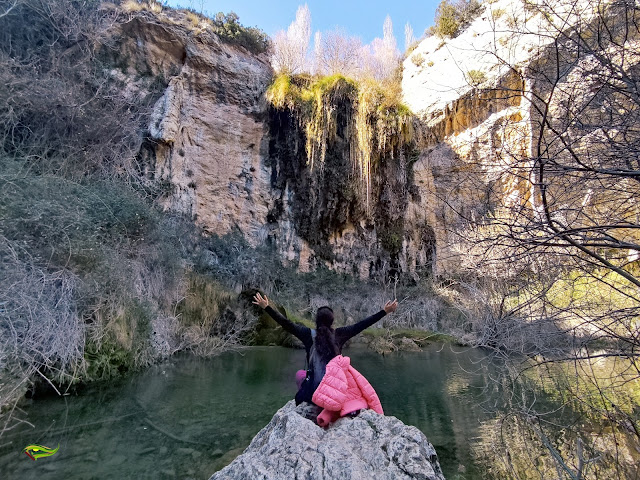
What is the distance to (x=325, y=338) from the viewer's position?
272 cm

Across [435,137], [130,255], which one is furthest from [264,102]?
[130,255]

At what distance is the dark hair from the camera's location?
266 cm

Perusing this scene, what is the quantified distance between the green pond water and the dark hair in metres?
1.40

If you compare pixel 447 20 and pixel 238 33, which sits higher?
pixel 447 20

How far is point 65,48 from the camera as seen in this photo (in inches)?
351

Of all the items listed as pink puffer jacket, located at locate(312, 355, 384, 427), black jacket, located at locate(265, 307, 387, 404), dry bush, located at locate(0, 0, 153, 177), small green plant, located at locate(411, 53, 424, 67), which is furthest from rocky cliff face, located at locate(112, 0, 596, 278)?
pink puffer jacket, located at locate(312, 355, 384, 427)

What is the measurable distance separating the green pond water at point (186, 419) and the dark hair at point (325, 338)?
4.60 feet

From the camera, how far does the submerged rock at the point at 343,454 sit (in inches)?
64.8

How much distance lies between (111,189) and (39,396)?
416 cm

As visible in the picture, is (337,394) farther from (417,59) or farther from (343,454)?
(417,59)

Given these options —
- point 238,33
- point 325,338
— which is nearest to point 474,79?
point 325,338

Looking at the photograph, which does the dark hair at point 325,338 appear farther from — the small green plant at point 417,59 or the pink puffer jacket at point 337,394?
the small green plant at point 417,59

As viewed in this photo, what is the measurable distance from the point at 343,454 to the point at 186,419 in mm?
2954

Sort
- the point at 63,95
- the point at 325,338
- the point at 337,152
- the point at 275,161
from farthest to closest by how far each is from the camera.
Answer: the point at 337,152 → the point at 275,161 → the point at 63,95 → the point at 325,338
